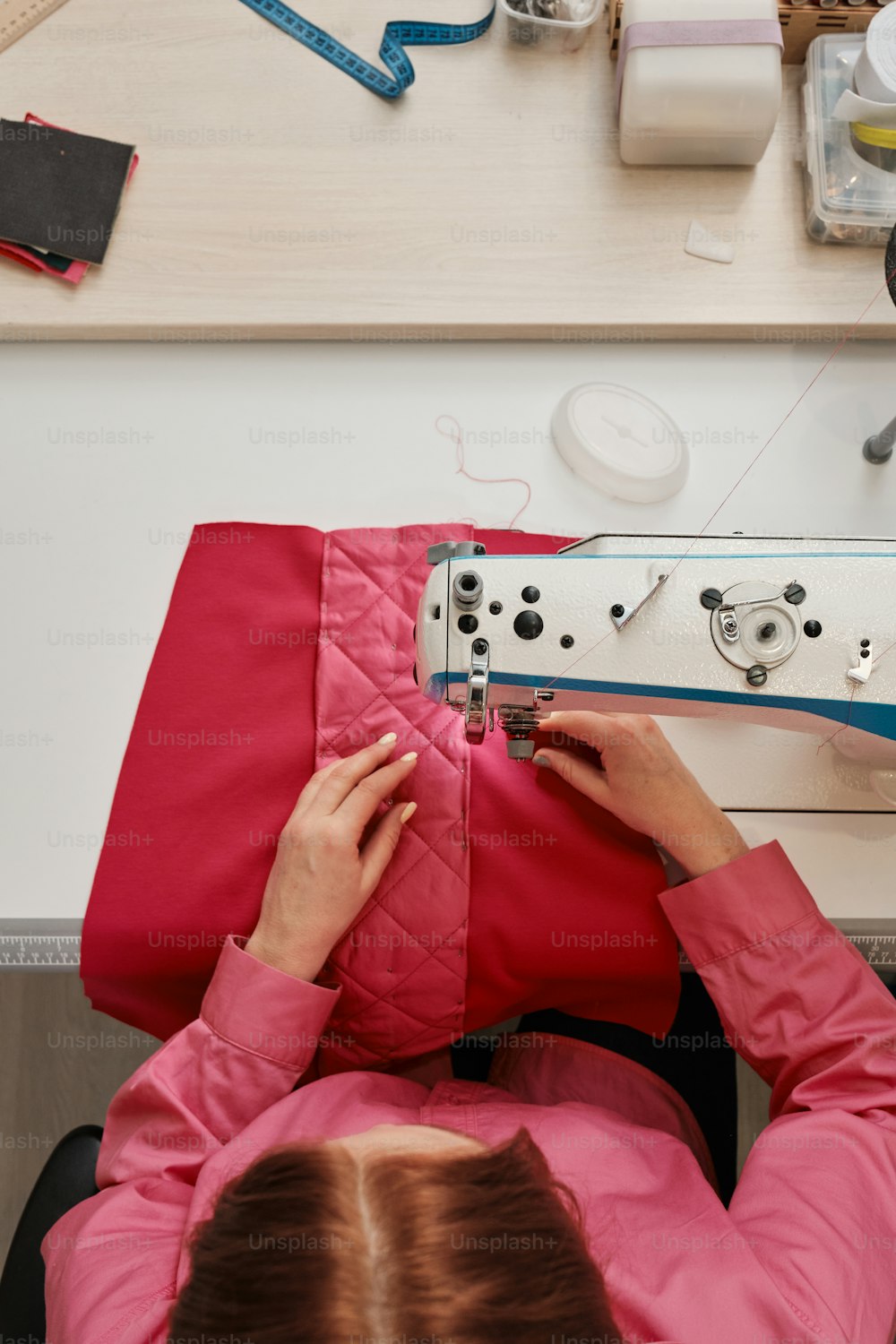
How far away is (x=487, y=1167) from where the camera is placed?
2.99 feet

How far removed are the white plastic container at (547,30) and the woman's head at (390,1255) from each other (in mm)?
1545

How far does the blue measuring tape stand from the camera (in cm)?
147

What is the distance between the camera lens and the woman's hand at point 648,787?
3.73 ft

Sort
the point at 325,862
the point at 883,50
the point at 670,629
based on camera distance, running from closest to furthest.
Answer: the point at 670,629, the point at 325,862, the point at 883,50

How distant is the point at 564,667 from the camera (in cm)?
98

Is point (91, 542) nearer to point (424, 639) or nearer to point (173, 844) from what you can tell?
point (173, 844)

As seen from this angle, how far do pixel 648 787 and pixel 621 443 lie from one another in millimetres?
508

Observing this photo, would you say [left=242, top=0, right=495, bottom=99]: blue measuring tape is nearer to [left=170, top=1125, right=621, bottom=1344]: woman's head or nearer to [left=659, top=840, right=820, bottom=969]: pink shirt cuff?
[left=659, top=840, right=820, bottom=969]: pink shirt cuff

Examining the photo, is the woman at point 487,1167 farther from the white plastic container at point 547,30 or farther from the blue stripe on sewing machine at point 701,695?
the white plastic container at point 547,30

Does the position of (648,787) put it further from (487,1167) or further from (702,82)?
(702,82)

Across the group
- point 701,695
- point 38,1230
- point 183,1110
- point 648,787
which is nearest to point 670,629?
point 701,695

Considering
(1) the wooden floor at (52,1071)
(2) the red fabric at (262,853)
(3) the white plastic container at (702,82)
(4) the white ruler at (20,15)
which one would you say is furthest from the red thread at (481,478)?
(1) the wooden floor at (52,1071)

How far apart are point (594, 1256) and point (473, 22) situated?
5.50ft

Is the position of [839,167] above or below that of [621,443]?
above
